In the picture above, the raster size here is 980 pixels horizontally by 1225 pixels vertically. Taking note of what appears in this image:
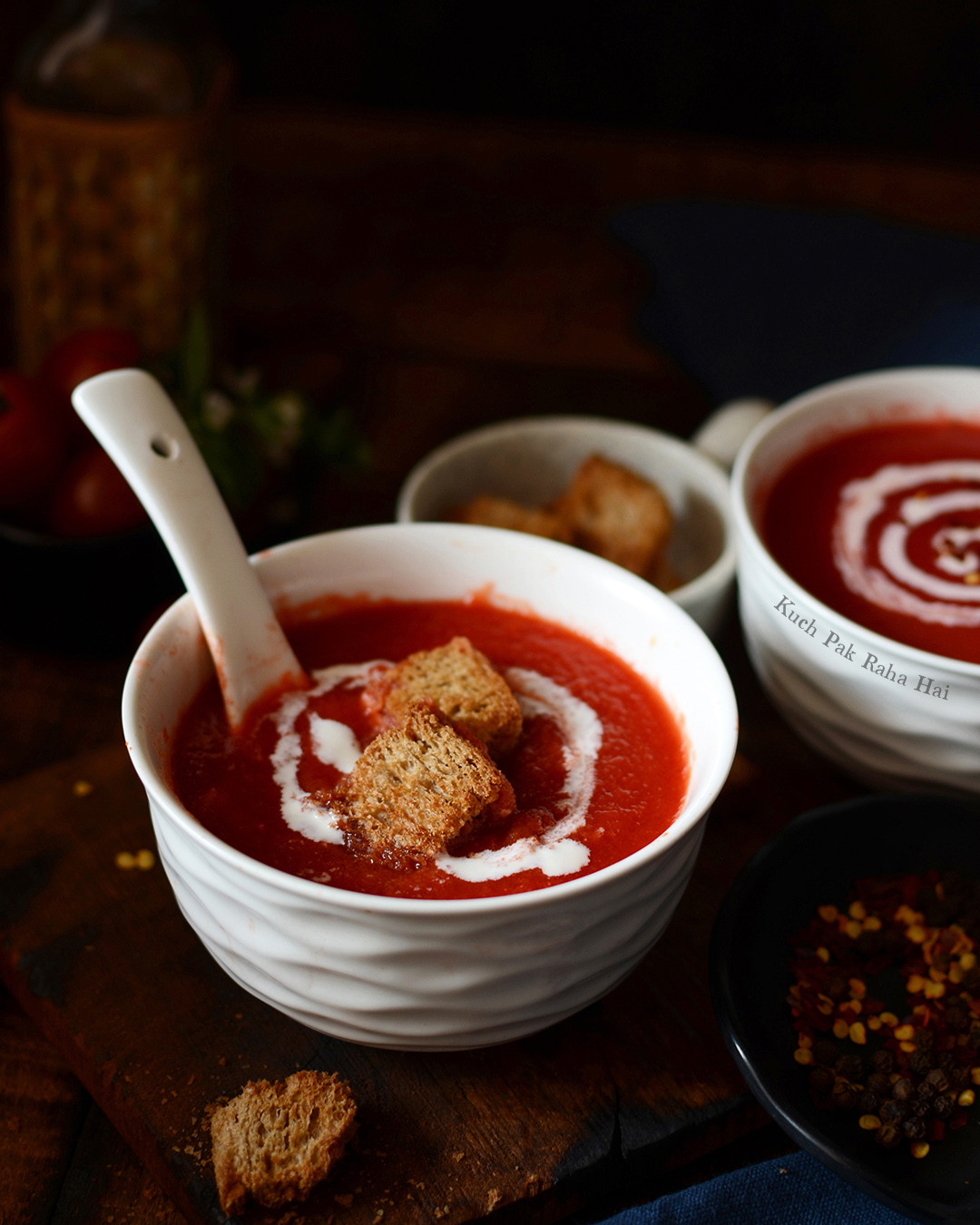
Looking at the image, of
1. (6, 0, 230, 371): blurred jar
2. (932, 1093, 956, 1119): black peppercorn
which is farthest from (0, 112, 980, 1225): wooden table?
(6, 0, 230, 371): blurred jar

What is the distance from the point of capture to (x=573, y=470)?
267 centimetres

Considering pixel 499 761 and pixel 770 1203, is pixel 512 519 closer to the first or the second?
pixel 499 761

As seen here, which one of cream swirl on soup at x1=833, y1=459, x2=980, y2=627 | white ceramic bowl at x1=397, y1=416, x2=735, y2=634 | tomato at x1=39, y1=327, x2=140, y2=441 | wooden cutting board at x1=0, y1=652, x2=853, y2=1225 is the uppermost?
tomato at x1=39, y1=327, x2=140, y2=441

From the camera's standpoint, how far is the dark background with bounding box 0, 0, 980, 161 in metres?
3.81

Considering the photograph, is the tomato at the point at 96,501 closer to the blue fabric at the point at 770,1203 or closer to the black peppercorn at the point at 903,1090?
the blue fabric at the point at 770,1203

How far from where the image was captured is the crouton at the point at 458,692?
176 centimetres

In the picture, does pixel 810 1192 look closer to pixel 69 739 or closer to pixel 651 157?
pixel 69 739

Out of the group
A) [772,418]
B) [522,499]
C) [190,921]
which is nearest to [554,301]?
[522,499]

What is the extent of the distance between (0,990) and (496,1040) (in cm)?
77

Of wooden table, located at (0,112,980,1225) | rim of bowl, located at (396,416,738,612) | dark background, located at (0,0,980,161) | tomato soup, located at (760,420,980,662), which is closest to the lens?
wooden table, located at (0,112,980,1225)

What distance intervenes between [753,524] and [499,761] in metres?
0.67

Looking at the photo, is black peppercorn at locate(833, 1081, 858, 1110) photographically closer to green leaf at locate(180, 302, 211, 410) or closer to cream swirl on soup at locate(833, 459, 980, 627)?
cream swirl on soup at locate(833, 459, 980, 627)

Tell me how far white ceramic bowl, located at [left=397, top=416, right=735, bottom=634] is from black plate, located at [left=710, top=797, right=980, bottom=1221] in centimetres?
68

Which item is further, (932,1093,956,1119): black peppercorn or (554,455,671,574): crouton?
(554,455,671,574): crouton
